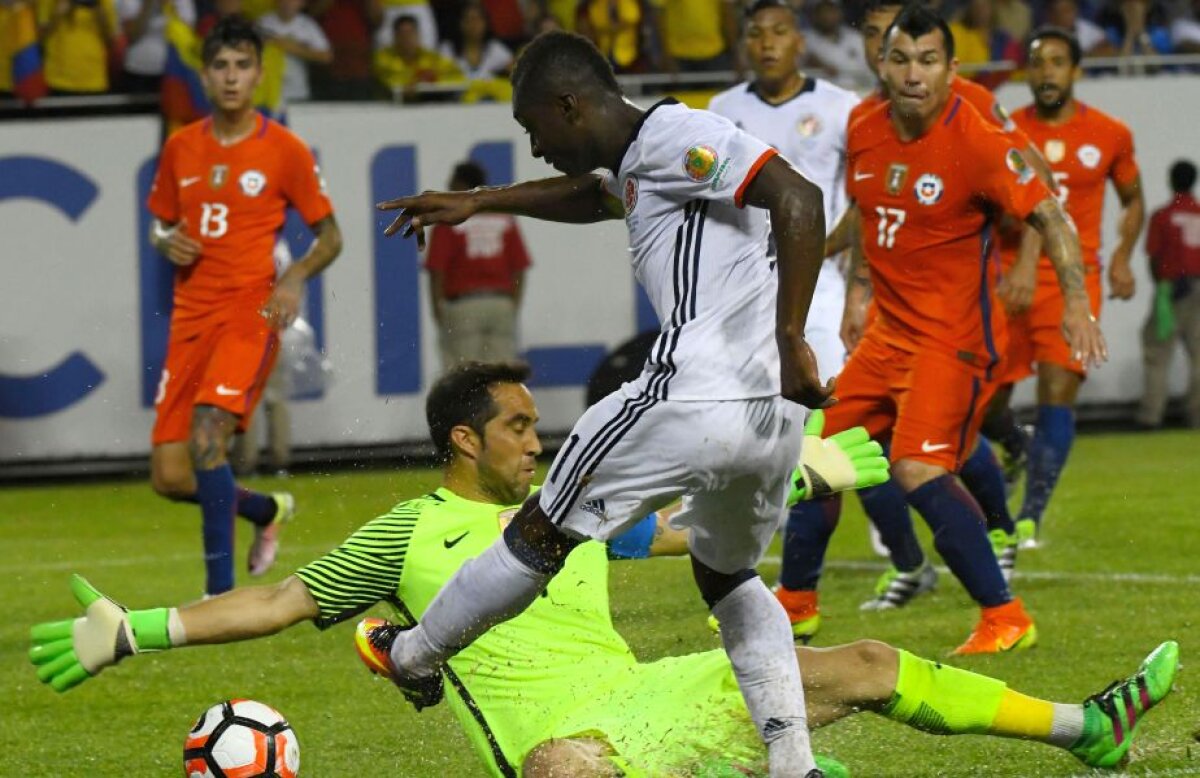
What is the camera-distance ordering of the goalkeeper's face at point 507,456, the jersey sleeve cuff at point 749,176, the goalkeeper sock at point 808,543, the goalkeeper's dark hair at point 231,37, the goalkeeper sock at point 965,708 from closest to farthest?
the jersey sleeve cuff at point 749,176
the goalkeeper sock at point 965,708
the goalkeeper's face at point 507,456
the goalkeeper sock at point 808,543
the goalkeeper's dark hair at point 231,37

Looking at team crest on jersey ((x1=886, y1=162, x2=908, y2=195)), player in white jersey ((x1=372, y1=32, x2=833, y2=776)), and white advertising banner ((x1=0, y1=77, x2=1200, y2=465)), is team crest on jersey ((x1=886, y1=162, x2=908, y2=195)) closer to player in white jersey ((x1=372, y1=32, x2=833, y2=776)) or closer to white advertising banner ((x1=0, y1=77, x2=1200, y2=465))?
player in white jersey ((x1=372, y1=32, x2=833, y2=776))

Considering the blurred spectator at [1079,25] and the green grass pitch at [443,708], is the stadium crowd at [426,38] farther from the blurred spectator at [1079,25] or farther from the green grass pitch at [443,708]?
the green grass pitch at [443,708]

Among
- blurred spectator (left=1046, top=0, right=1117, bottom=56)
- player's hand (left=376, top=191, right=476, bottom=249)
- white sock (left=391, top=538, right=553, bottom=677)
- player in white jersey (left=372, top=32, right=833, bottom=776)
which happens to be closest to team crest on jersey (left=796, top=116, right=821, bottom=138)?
player's hand (left=376, top=191, right=476, bottom=249)

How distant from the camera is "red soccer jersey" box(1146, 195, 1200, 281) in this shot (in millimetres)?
16125

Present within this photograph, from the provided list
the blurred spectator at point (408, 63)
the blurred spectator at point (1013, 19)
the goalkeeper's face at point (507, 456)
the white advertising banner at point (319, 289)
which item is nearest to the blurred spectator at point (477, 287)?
the white advertising banner at point (319, 289)

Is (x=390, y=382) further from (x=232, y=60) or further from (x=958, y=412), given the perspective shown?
(x=958, y=412)

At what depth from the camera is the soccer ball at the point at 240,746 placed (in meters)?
5.40

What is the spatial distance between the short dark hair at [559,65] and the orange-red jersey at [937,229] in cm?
308

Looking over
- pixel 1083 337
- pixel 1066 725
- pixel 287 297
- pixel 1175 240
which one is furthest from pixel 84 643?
pixel 1175 240

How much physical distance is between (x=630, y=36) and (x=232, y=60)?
723 cm

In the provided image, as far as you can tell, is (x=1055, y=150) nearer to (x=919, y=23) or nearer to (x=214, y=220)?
(x=919, y=23)

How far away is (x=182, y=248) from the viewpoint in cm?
947

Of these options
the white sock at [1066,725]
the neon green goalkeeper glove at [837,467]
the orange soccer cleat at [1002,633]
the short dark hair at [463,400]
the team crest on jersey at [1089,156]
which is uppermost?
the team crest on jersey at [1089,156]

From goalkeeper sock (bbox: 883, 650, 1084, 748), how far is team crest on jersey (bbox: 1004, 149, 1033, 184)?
254 centimetres
